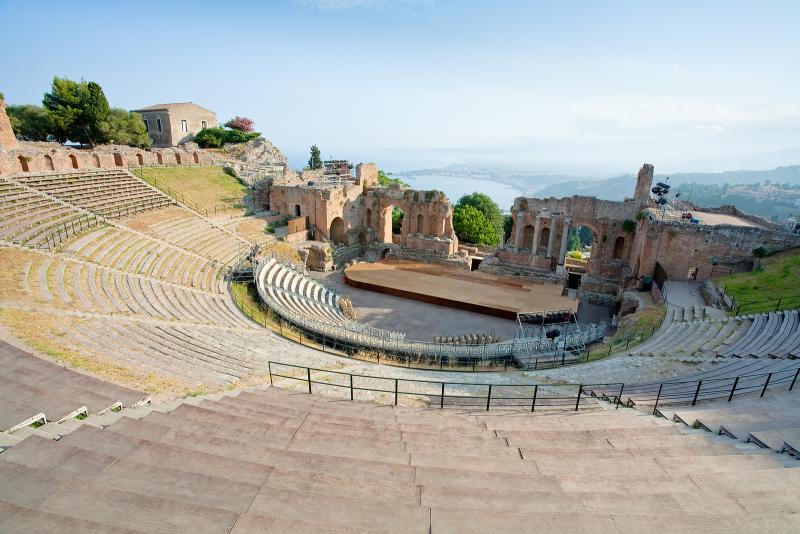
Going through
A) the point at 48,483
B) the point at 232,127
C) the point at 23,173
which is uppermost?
the point at 232,127

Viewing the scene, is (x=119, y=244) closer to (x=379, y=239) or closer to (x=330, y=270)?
(x=330, y=270)

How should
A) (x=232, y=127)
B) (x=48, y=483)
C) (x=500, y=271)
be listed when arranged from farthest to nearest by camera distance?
(x=232, y=127)
(x=500, y=271)
(x=48, y=483)

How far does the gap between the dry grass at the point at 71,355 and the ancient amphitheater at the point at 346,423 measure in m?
0.09

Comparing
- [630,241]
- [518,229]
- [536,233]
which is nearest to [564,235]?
[536,233]

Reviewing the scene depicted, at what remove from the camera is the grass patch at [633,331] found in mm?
16703

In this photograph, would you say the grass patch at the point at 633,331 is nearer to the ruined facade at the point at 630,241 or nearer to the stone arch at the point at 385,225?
the ruined facade at the point at 630,241

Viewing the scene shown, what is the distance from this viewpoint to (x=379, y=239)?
38.0 meters

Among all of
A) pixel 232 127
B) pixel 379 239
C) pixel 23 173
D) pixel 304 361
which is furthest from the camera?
pixel 232 127

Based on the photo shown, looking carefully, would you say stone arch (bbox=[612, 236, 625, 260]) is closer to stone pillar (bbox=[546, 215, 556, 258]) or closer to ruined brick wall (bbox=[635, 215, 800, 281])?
ruined brick wall (bbox=[635, 215, 800, 281])

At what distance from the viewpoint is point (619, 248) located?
2995 centimetres

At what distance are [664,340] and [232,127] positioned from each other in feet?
176

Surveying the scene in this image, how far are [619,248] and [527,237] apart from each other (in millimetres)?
7318

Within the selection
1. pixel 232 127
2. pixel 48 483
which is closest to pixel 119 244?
pixel 48 483

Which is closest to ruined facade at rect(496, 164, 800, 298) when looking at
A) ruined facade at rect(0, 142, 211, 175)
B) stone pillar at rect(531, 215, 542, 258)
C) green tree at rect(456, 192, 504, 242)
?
stone pillar at rect(531, 215, 542, 258)
